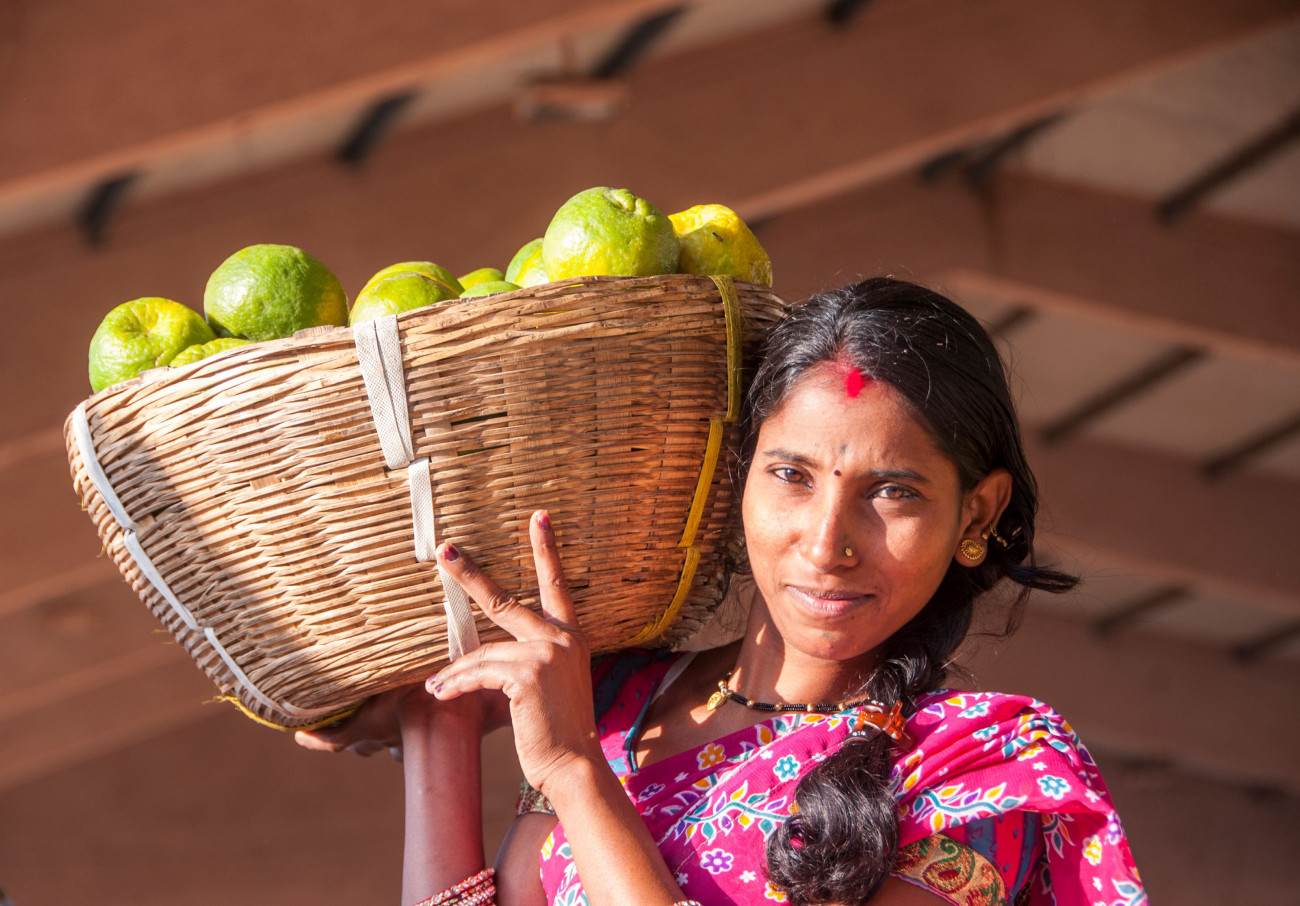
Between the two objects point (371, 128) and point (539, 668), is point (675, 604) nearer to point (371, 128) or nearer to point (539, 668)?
point (539, 668)

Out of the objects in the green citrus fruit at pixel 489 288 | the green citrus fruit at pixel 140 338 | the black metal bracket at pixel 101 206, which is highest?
the green citrus fruit at pixel 140 338

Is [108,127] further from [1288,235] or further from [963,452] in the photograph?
[1288,235]

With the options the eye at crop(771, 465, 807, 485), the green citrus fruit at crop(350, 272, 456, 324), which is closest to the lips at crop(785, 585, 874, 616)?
the eye at crop(771, 465, 807, 485)

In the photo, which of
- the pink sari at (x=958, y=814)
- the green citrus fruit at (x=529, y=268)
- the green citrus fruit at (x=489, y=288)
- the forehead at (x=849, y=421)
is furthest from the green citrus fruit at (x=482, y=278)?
the pink sari at (x=958, y=814)

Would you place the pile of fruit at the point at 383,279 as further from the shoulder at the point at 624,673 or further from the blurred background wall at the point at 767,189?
the shoulder at the point at 624,673

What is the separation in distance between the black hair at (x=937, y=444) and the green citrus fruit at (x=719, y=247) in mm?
66

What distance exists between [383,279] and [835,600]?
1.76ft

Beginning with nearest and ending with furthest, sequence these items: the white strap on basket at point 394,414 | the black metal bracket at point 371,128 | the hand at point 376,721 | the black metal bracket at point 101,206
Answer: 1. the white strap on basket at point 394,414
2. the hand at point 376,721
3. the black metal bracket at point 101,206
4. the black metal bracket at point 371,128

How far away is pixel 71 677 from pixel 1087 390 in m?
5.99

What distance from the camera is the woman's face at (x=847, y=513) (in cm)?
131

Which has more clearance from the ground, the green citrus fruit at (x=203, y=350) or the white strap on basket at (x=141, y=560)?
the green citrus fruit at (x=203, y=350)

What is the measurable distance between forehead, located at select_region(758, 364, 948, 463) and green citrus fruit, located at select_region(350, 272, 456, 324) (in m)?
0.35

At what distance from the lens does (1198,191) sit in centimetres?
644

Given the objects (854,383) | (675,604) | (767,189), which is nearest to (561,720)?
(675,604)
